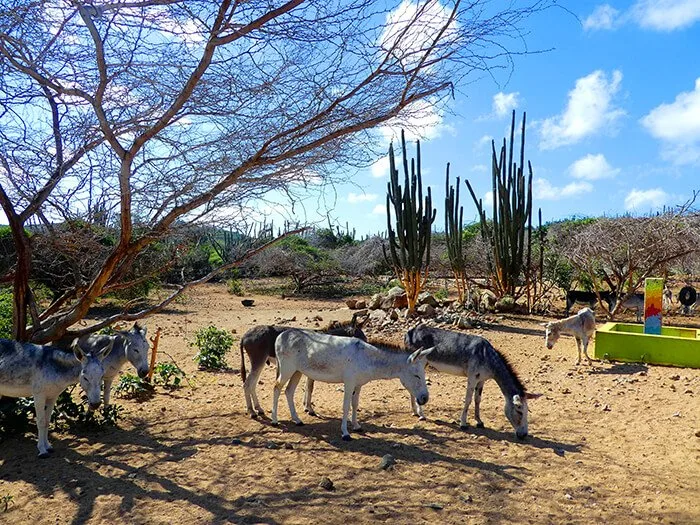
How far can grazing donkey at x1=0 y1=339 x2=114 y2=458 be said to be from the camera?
5.39 metres

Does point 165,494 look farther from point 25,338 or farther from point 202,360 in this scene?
point 202,360

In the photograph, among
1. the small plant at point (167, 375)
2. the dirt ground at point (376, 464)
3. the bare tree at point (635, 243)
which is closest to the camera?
the dirt ground at point (376, 464)

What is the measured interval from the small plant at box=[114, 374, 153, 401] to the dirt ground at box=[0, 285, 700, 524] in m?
0.16

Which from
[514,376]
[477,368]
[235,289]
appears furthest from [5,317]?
[235,289]

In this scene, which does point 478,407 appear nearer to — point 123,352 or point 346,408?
point 346,408

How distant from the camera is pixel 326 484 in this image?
4957mm

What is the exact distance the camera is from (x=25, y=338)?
6.26 metres

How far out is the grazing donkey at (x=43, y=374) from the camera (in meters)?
5.39

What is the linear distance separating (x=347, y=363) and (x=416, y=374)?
0.80m

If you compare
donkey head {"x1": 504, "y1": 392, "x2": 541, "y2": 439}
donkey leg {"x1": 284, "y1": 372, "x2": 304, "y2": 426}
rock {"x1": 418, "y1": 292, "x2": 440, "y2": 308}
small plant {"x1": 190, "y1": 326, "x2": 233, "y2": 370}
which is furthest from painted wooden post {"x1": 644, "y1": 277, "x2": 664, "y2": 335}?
small plant {"x1": 190, "y1": 326, "x2": 233, "y2": 370}

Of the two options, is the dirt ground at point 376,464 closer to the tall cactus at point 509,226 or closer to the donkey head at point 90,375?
the donkey head at point 90,375

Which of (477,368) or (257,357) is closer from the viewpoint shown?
(477,368)

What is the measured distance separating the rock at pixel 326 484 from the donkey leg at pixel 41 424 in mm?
2800

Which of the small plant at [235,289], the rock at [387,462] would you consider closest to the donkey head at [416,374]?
the rock at [387,462]
